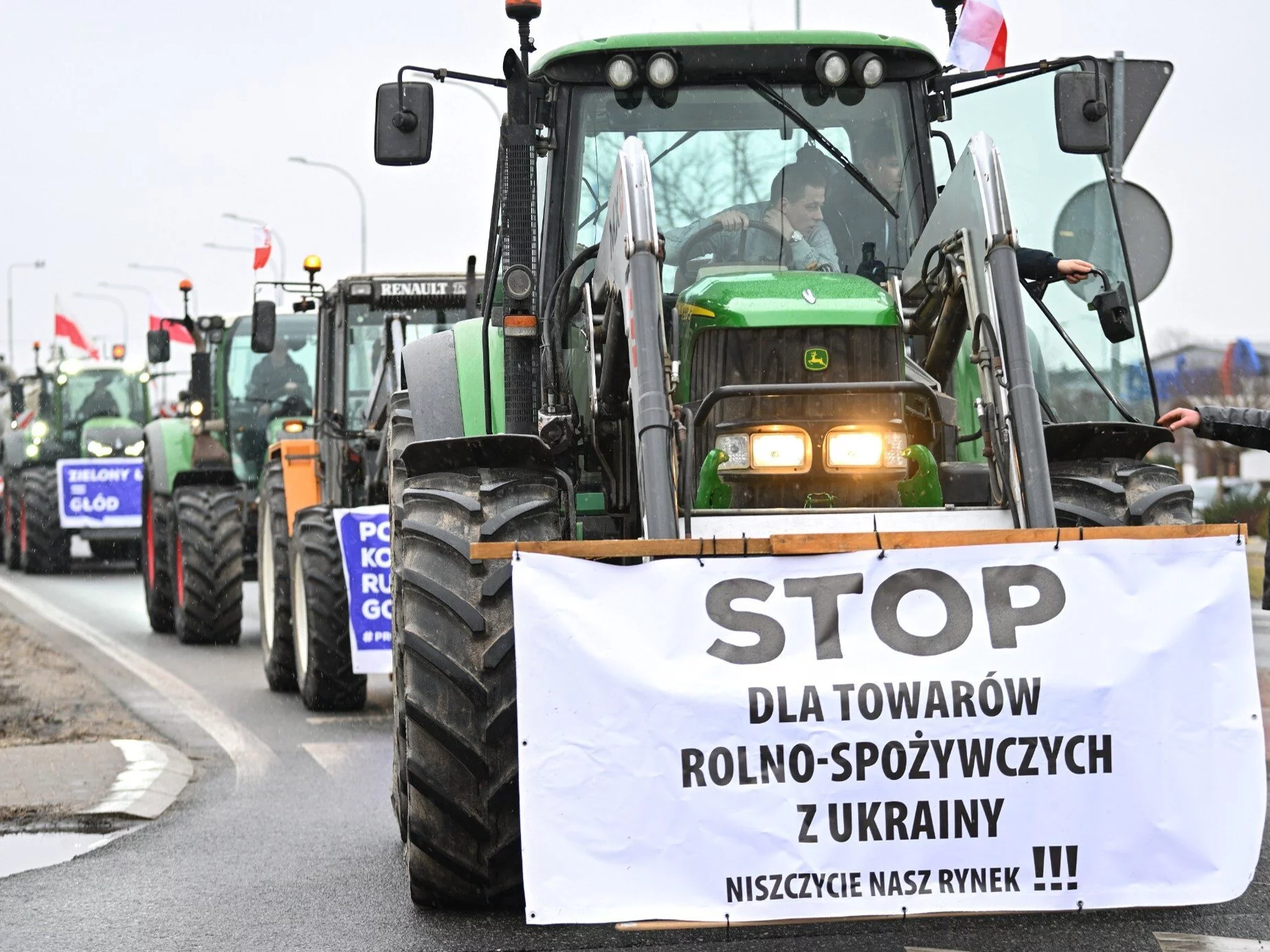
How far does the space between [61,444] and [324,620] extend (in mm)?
18259

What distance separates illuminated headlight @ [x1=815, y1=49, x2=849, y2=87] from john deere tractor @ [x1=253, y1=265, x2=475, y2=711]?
5096 mm

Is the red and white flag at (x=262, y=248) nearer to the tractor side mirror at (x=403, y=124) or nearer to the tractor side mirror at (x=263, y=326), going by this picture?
the tractor side mirror at (x=263, y=326)

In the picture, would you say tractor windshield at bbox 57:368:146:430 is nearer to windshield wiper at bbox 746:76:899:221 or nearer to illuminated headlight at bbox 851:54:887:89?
windshield wiper at bbox 746:76:899:221

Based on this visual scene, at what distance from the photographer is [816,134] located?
7414 millimetres

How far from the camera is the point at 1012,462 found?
5824 millimetres

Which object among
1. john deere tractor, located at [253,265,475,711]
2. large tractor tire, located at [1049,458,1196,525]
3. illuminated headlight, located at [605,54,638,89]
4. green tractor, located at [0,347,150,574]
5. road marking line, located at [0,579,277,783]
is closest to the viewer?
large tractor tire, located at [1049,458,1196,525]

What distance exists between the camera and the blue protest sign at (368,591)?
36.5 feet

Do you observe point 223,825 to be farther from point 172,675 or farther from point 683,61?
point 172,675

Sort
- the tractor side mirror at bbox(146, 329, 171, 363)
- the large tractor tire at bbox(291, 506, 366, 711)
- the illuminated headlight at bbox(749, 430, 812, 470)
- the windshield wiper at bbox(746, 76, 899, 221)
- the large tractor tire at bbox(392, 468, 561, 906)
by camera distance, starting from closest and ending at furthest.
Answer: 1. the large tractor tire at bbox(392, 468, 561, 906)
2. the illuminated headlight at bbox(749, 430, 812, 470)
3. the windshield wiper at bbox(746, 76, 899, 221)
4. the large tractor tire at bbox(291, 506, 366, 711)
5. the tractor side mirror at bbox(146, 329, 171, 363)

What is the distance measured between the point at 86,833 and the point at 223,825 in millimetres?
544

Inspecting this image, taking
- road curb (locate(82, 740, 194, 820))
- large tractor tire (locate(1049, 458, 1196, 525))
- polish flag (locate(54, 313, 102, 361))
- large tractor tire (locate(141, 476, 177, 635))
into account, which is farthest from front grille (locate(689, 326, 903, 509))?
polish flag (locate(54, 313, 102, 361))

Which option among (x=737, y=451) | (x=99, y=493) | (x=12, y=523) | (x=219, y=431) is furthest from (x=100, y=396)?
(x=737, y=451)

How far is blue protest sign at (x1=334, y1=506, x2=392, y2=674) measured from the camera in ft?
36.5

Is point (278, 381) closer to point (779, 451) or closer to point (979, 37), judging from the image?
point (979, 37)
